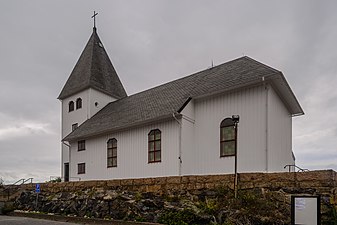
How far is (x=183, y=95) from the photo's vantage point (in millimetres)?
19797

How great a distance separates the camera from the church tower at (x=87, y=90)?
1153 inches

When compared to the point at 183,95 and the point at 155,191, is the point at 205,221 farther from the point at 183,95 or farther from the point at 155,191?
the point at 183,95

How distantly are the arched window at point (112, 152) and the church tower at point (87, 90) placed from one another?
7.53m

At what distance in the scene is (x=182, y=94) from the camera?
20.2m

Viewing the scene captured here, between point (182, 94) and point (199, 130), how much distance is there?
291 centimetres

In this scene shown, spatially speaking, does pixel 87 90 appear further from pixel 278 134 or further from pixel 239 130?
pixel 278 134

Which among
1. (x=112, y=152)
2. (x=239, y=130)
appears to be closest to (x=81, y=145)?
(x=112, y=152)

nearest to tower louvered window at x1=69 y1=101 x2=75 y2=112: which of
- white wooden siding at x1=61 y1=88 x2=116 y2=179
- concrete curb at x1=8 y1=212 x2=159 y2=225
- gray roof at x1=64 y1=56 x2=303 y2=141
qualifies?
white wooden siding at x1=61 y1=88 x2=116 y2=179

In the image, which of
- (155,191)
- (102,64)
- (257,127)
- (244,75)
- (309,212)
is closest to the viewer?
(309,212)

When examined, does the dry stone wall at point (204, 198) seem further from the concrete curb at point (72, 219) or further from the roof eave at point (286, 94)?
the roof eave at point (286, 94)

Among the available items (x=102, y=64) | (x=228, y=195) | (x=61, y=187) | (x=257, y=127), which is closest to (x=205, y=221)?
(x=228, y=195)

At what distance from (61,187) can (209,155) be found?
25.4ft

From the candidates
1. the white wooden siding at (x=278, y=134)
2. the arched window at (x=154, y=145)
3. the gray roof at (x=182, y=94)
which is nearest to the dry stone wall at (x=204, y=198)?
the arched window at (x=154, y=145)

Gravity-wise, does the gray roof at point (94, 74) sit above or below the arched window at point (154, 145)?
above
